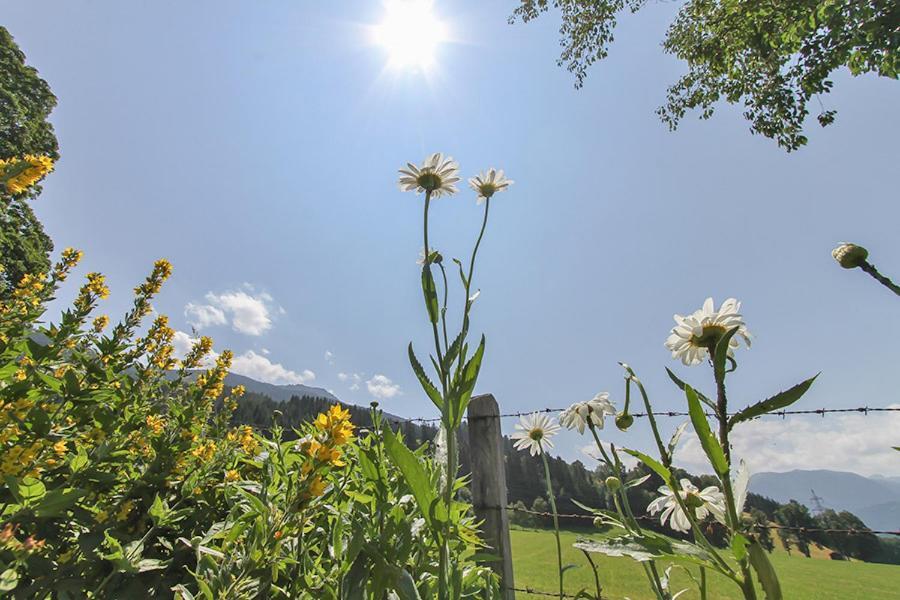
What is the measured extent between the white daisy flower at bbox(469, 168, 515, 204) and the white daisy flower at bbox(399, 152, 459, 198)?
0.27 ft

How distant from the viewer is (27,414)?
1000mm

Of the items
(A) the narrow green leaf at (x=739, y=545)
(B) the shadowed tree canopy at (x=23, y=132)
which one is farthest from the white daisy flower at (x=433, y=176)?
(B) the shadowed tree canopy at (x=23, y=132)

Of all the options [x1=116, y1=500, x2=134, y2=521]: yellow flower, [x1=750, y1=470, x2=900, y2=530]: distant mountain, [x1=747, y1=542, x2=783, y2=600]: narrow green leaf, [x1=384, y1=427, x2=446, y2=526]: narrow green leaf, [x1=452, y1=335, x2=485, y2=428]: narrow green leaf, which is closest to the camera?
[x1=747, y1=542, x2=783, y2=600]: narrow green leaf

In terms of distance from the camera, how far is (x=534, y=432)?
117cm

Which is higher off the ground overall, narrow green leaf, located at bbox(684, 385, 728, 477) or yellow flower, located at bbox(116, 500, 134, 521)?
yellow flower, located at bbox(116, 500, 134, 521)

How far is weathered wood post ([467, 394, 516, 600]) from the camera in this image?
1682 millimetres

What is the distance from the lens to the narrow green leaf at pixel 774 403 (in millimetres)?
401

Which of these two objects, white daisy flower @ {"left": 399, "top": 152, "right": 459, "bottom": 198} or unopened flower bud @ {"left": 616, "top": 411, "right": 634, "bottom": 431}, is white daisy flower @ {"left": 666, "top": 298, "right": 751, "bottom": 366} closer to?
unopened flower bud @ {"left": 616, "top": 411, "right": 634, "bottom": 431}

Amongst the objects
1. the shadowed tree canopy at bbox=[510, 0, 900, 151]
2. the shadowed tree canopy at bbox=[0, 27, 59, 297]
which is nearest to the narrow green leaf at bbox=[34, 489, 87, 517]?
the shadowed tree canopy at bbox=[510, 0, 900, 151]

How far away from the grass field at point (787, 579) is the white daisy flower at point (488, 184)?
1844mm

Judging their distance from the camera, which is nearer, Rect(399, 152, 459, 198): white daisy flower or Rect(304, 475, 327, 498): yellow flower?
Rect(304, 475, 327, 498): yellow flower

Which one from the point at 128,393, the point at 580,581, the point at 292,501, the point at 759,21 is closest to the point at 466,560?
the point at 292,501

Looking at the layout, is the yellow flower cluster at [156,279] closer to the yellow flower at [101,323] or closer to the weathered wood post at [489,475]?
the yellow flower at [101,323]

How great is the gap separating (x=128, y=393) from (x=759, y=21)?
708cm
